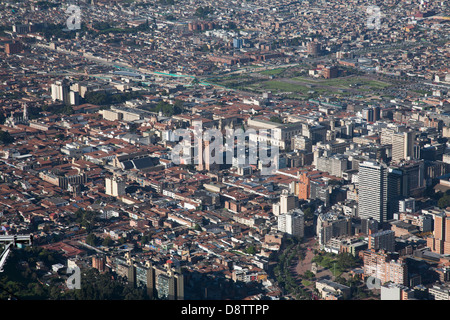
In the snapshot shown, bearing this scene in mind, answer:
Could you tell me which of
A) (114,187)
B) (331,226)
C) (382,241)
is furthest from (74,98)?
(382,241)

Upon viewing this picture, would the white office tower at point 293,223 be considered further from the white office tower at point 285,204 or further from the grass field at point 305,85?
the grass field at point 305,85

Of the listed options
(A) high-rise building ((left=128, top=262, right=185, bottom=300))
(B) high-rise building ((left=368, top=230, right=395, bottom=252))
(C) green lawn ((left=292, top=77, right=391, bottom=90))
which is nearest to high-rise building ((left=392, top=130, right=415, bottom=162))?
(B) high-rise building ((left=368, top=230, right=395, bottom=252))

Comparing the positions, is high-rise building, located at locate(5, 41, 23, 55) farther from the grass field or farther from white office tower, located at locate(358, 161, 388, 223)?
white office tower, located at locate(358, 161, 388, 223)

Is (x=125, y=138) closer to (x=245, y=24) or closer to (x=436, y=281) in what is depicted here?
(x=436, y=281)
